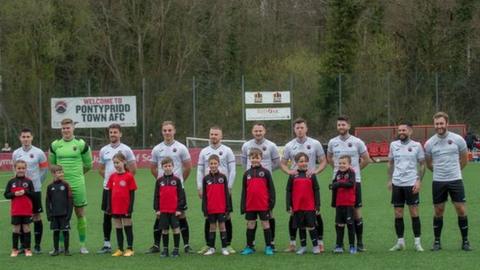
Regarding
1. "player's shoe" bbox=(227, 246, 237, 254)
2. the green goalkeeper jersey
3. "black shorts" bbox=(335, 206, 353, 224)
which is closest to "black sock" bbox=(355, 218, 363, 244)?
"black shorts" bbox=(335, 206, 353, 224)

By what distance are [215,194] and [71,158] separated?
2.22 metres

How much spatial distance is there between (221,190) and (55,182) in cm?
241

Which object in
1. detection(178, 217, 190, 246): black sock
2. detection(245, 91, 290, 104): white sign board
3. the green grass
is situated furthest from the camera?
detection(245, 91, 290, 104): white sign board

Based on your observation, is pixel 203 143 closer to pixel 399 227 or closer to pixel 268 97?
pixel 268 97

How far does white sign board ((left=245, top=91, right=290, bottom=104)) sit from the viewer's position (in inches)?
1606

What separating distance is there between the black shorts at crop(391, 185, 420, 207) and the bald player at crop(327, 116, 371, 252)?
510 millimetres

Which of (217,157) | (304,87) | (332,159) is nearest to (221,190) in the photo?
(217,157)

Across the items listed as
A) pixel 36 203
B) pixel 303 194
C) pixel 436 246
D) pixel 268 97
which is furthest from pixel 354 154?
pixel 268 97

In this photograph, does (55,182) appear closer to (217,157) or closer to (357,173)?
(217,157)

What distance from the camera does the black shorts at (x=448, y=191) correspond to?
12.1 m

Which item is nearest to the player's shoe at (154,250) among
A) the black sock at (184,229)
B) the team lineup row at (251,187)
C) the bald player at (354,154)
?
the team lineup row at (251,187)

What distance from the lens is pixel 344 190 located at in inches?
477

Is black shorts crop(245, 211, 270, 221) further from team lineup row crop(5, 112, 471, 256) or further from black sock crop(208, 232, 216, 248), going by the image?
black sock crop(208, 232, 216, 248)

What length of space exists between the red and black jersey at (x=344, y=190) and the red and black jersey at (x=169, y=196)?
2173 mm
